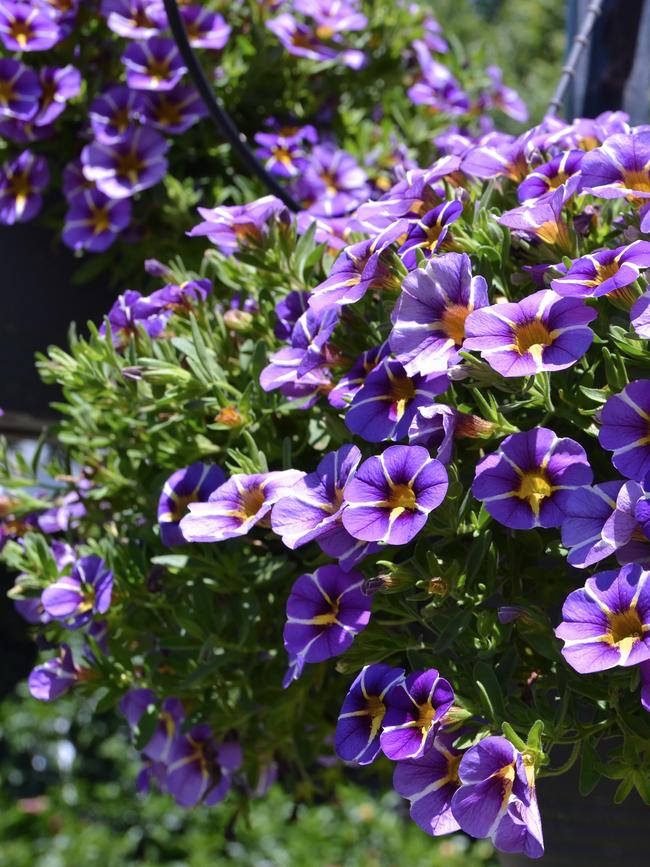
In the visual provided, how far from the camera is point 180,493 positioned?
0.84 meters

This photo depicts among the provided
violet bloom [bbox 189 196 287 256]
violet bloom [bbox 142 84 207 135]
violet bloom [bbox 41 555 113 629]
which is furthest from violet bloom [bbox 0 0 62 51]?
violet bloom [bbox 41 555 113 629]

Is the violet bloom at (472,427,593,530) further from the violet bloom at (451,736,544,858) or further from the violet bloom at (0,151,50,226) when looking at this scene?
the violet bloom at (0,151,50,226)

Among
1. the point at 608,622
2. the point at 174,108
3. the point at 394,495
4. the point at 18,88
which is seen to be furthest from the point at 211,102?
the point at 608,622

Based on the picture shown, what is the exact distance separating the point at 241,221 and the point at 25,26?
54 cm

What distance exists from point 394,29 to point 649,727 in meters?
1.06

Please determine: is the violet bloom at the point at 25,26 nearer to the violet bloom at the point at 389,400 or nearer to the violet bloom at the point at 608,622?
the violet bloom at the point at 389,400

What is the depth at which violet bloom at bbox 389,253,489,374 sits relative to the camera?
0.69 meters

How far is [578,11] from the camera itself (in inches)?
54.5

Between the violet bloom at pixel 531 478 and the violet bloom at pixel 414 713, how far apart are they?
11 centimetres

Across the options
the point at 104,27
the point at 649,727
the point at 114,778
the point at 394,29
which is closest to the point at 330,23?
the point at 394,29

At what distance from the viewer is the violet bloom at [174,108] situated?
1.22 meters

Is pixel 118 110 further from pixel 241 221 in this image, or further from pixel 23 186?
pixel 241 221

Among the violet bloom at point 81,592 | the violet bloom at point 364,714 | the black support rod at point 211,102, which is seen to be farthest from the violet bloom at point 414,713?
the black support rod at point 211,102

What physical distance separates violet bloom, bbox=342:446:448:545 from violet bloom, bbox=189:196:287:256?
0.95 feet
